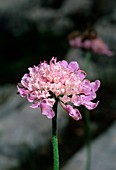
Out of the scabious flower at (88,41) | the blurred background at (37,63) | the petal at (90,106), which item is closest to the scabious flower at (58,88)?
the petal at (90,106)

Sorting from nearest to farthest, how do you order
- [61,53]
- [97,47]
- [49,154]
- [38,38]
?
[97,47], [49,154], [61,53], [38,38]

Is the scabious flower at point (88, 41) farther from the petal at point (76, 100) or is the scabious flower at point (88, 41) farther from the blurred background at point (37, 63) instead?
the petal at point (76, 100)

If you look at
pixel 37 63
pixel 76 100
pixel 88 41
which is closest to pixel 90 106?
pixel 76 100

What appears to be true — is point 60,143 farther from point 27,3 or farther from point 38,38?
point 27,3

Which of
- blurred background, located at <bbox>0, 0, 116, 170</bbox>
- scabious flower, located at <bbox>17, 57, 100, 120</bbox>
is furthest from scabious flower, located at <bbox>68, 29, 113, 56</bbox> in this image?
scabious flower, located at <bbox>17, 57, 100, 120</bbox>

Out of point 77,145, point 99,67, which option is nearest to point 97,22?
point 99,67

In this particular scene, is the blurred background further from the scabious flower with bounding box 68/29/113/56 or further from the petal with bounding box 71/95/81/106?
the petal with bounding box 71/95/81/106

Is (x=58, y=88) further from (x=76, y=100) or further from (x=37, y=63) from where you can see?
(x=37, y=63)
